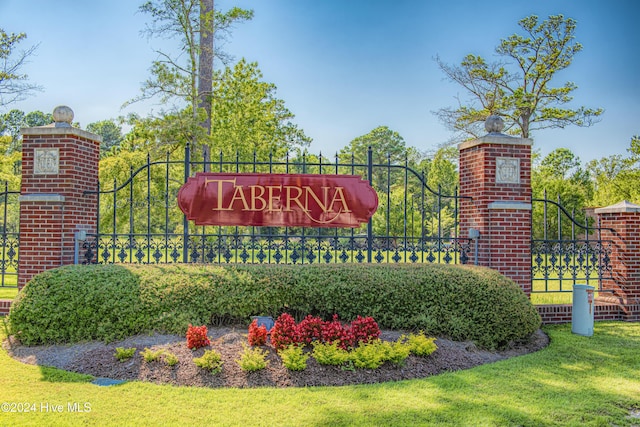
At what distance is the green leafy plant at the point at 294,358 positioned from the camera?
4590mm

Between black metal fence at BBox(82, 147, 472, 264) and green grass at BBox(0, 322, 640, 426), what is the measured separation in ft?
7.76

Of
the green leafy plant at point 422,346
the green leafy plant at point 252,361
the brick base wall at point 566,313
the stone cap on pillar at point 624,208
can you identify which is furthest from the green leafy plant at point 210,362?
the stone cap on pillar at point 624,208

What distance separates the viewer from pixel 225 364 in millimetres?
4719

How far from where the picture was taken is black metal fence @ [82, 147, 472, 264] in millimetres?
6934

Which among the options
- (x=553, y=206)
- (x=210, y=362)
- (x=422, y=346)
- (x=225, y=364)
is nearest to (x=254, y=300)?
(x=225, y=364)

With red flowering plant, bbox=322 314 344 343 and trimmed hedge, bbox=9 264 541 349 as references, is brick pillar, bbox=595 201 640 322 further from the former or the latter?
red flowering plant, bbox=322 314 344 343

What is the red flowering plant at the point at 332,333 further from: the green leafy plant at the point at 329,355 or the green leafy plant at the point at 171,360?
the green leafy plant at the point at 171,360

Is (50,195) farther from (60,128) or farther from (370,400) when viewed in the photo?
(370,400)

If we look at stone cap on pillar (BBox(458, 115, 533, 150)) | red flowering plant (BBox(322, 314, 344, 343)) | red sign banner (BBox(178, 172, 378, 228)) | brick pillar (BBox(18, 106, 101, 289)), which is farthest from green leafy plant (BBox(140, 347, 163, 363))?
stone cap on pillar (BBox(458, 115, 533, 150))

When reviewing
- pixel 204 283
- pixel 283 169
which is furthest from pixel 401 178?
pixel 204 283

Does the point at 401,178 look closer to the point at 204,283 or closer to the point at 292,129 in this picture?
the point at 292,129

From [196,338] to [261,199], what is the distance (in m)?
2.53

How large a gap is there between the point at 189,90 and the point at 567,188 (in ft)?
67.9

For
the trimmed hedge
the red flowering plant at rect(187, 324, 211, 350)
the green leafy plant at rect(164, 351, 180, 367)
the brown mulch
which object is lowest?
the brown mulch
